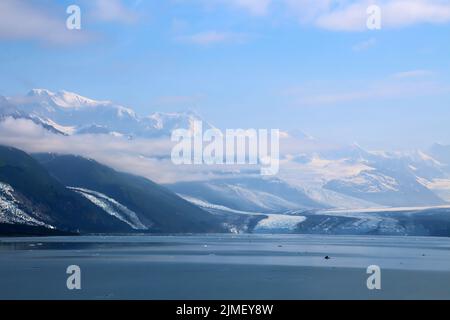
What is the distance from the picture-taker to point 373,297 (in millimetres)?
58156

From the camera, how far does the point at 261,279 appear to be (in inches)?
2879
